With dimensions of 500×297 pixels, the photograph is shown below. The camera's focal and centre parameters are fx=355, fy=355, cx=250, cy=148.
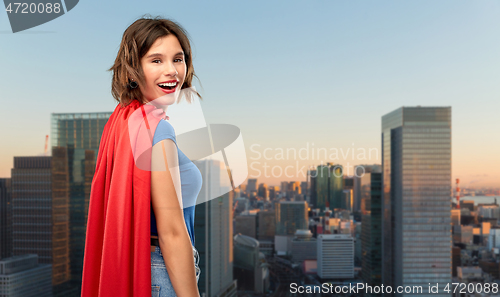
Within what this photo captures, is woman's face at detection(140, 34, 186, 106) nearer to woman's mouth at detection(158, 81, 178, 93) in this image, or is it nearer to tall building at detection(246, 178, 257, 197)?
woman's mouth at detection(158, 81, 178, 93)

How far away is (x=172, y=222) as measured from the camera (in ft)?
1.41

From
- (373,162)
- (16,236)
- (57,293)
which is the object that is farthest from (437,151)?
(16,236)

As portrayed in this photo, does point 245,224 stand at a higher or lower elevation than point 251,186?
lower

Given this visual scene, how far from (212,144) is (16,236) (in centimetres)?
2446

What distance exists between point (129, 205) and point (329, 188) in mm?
21388

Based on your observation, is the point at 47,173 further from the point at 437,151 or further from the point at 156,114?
the point at 437,151

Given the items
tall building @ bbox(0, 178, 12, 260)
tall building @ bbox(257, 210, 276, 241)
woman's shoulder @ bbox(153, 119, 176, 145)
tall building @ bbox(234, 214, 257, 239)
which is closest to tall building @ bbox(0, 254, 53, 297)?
tall building @ bbox(0, 178, 12, 260)

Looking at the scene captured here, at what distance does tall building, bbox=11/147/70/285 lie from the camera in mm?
20250

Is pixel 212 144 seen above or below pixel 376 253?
above

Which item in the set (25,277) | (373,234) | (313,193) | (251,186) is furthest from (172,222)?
→ (373,234)

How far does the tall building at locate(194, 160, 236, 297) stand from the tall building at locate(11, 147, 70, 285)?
822cm

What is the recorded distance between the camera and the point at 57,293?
61.0 ft
